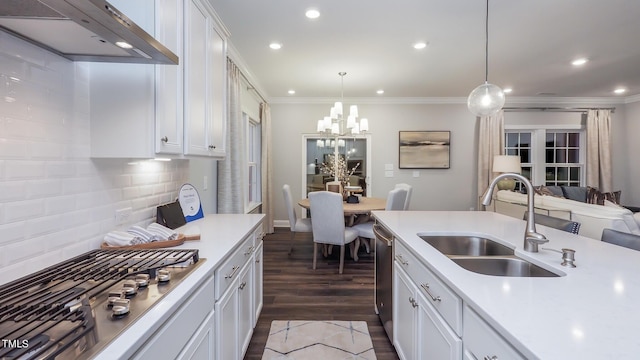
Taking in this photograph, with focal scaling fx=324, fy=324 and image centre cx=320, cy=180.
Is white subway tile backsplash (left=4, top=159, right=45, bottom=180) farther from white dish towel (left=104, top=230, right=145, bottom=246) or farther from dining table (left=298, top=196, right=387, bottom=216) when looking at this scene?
dining table (left=298, top=196, right=387, bottom=216)

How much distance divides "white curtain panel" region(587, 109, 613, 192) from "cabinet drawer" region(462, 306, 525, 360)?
22.6 feet

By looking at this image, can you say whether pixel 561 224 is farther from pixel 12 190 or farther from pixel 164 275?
pixel 12 190

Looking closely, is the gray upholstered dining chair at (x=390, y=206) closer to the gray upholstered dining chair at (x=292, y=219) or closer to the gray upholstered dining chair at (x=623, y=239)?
the gray upholstered dining chair at (x=292, y=219)

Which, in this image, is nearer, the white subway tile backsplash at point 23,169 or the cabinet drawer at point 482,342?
the cabinet drawer at point 482,342

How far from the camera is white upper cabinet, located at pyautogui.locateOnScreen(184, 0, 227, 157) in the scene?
182cm

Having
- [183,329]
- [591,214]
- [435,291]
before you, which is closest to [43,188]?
[183,329]

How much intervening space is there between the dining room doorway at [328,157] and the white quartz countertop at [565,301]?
472cm

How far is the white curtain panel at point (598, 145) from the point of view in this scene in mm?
6117

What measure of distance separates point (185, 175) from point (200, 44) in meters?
1.03

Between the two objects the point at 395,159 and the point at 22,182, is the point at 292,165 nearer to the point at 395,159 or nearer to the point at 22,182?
the point at 395,159

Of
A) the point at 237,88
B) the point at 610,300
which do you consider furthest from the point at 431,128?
the point at 610,300

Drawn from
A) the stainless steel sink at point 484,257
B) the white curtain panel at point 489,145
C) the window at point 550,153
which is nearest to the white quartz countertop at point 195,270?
the stainless steel sink at point 484,257

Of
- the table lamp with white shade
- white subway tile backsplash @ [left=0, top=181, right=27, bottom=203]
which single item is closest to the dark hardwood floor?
white subway tile backsplash @ [left=0, top=181, right=27, bottom=203]

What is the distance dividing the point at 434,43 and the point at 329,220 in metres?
2.30
